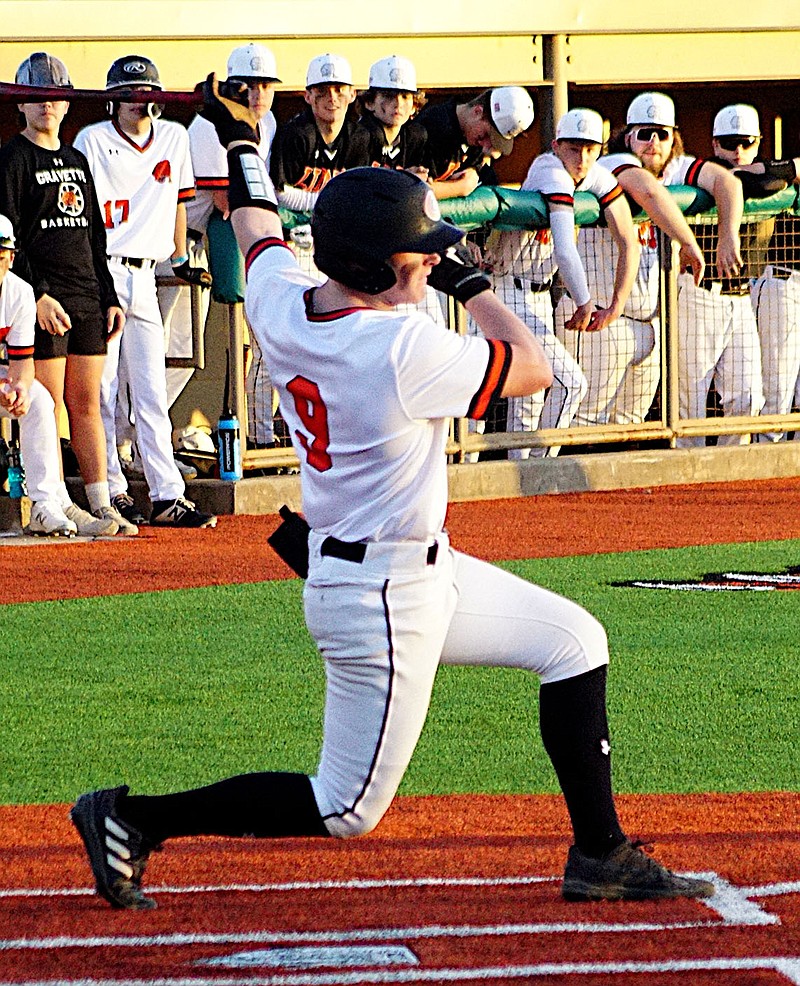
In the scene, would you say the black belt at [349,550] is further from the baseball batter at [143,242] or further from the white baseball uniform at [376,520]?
the baseball batter at [143,242]

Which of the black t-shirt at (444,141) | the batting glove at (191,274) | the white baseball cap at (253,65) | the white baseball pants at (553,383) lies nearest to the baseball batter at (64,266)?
the batting glove at (191,274)

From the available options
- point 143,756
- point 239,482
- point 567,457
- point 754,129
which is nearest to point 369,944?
point 143,756

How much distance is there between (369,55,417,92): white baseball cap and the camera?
35.3 feet

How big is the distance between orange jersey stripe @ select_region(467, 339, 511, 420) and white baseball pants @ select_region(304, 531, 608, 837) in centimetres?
30

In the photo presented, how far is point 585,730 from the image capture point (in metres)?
3.92

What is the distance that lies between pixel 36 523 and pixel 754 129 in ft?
18.4

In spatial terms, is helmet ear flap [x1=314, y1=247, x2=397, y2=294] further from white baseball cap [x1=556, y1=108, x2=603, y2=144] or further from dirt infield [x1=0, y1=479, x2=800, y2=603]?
white baseball cap [x1=556, y1=108, x2=603, y2=144]

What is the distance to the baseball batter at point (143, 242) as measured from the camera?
32.8ft

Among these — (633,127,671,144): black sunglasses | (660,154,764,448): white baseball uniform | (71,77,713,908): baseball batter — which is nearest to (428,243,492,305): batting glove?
(71,77,713,908): baseball batter

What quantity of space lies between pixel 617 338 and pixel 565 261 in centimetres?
118

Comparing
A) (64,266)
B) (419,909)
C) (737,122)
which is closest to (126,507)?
(64,266)

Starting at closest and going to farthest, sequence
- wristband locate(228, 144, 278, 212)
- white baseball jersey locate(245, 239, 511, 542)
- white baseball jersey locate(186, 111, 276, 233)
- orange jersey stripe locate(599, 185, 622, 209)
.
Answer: white baseball jersey locate(245, 239, 511, 542) → wristband locate(228, 144, 278, 212) → white baseball jersey locate(186, 111, 276, 233) → orange jersey stripe locate(599, 185, 622, 209)

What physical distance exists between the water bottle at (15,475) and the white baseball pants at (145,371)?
1.75ft

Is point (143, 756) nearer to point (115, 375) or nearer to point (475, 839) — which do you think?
point (475, 839)
